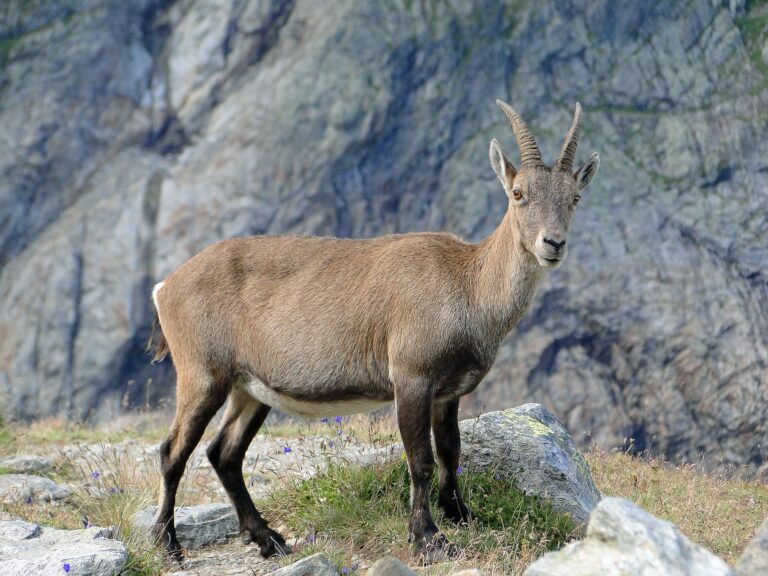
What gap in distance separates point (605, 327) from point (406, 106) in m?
9.67

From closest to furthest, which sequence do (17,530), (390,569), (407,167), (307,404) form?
1. (390,569)
2. (17,530)
3. (307,404)
4. (407,167)

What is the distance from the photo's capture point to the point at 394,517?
23.3ft

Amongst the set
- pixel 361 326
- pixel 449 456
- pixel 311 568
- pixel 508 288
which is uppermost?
pixel 508 288

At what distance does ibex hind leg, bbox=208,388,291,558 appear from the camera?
23.4 feet

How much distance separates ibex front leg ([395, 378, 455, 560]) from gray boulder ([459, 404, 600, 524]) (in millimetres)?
951

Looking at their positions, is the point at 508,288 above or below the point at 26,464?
above

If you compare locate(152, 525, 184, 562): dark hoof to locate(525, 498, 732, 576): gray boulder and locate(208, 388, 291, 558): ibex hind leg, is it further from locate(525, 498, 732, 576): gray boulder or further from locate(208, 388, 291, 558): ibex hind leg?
locate(525, 498, 732, 576): gray boulder

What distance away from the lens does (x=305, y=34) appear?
3225 centimetres

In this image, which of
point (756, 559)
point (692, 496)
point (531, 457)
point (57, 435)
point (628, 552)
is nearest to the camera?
point (628, 552)

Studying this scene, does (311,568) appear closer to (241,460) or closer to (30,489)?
(241,460)

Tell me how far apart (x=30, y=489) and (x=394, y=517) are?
3483 mm

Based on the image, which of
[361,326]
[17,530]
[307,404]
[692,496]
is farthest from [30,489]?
[692,496]

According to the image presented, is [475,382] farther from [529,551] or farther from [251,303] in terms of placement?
[251,303]

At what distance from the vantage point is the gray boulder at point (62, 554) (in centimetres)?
591
